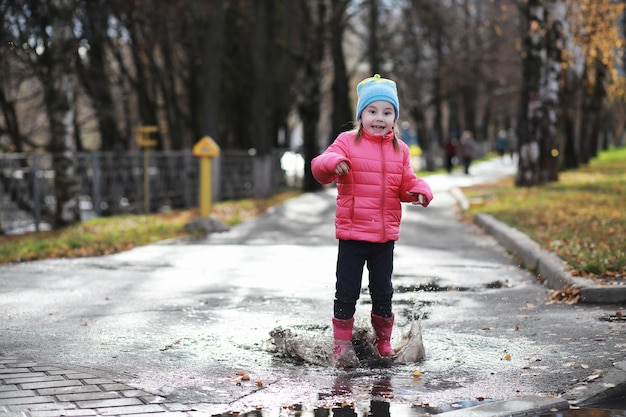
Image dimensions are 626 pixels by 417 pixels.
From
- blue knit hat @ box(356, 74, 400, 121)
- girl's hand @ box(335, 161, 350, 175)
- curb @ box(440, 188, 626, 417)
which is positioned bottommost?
curb @ box(440, 188, 626, 417)

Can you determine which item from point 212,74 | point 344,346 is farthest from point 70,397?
point 212,74

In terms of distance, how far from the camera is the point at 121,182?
2420cm

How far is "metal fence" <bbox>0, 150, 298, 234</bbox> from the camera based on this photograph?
1984 centimetres

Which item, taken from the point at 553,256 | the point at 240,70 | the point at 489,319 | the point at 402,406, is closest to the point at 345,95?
the point at 240,70

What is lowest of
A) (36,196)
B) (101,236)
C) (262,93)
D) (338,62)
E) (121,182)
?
(101,236)

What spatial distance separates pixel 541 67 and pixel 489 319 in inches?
761

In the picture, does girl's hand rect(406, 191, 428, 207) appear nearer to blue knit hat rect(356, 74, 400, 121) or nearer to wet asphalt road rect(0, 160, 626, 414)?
blue knit hat rect(356, 74, 400, 121)

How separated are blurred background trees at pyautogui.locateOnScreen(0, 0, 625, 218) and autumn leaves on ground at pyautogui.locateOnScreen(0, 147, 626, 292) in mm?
2244

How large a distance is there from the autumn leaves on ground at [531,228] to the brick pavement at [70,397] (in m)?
5.00

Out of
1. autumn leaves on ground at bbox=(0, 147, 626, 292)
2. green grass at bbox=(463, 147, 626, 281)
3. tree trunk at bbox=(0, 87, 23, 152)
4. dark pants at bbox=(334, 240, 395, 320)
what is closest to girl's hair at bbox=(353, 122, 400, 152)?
dark pants at bbox=(334, 240, 395, 320)

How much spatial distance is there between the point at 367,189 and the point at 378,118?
1.43 feet

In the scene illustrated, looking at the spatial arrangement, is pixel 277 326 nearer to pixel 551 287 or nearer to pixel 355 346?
pixel 355 346

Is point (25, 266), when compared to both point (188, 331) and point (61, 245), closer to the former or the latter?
point (61, 245)

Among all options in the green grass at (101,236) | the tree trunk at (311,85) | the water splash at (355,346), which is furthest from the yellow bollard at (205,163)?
the tree trunk at (311,85)
